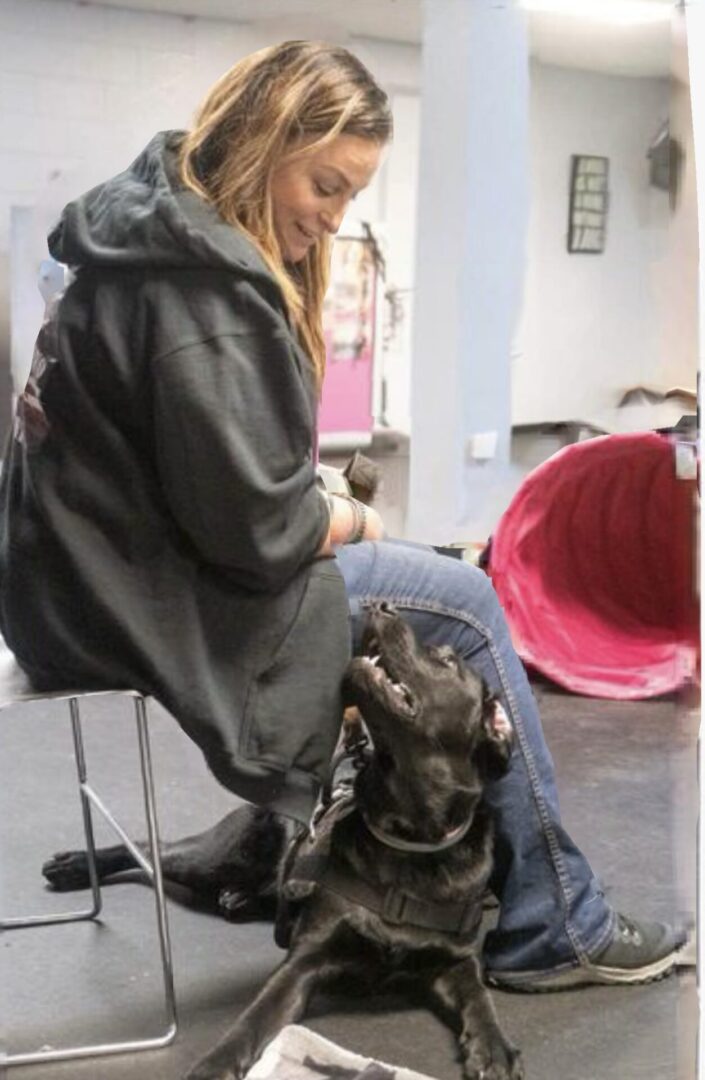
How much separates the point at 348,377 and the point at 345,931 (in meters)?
0.58

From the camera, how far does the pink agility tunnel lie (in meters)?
1.29

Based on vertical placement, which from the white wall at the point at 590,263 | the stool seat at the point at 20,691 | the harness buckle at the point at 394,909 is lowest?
the harness buckle at the point at 394,909

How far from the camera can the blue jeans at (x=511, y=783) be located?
1379 millimetres

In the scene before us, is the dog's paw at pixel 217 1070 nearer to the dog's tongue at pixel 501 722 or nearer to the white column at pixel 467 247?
the dog's tongue at pixel 501 722

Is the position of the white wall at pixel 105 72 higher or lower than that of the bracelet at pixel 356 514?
higher

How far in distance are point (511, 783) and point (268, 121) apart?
69cm

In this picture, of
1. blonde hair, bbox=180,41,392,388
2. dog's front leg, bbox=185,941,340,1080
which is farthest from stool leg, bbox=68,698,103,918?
blonde hair, bbox=180,41,392,388

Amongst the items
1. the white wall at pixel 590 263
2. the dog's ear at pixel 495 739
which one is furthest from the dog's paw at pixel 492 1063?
the white wall at pixel 590 263

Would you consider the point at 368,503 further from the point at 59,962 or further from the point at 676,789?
the point at 59,962

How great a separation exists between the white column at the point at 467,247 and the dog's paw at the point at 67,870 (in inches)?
22.1

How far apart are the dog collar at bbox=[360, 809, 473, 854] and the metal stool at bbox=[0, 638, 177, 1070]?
0.22m

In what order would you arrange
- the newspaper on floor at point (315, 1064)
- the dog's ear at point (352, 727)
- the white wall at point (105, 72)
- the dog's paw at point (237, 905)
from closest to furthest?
1. the white wall at point (105, 72)
2. the newspaper on floor at point (315, 1064)
3. the dog's ear at point (352, 727)
4. the dog's paw at point (237, 905)

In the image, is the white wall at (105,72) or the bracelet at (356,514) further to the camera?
the bracelet at (356,514)

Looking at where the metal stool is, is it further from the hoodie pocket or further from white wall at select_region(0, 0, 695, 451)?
white wall at select_region(0, 0, 695, 451)
